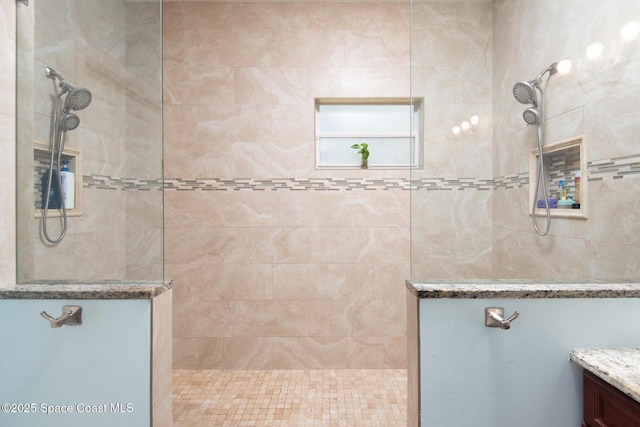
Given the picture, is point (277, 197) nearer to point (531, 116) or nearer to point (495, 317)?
point (531, 116)

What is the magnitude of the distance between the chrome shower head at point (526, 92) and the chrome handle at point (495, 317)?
92 cm

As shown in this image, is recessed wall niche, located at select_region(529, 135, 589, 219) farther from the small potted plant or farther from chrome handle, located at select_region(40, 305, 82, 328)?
chrome handle, located at select_region(40, 305, 82, 328)

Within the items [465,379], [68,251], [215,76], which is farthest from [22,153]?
[465,379]

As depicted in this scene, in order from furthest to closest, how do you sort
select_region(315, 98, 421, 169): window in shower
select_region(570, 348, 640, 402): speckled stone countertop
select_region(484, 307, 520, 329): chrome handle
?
1. select_region(315, 98, 421, 169): window in shower
2. select_region(484, 307, 520, 329): chrome handle
3. select_region(570, 348, 640, 402): speckled stone countertop

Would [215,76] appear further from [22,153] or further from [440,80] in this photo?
[440,80]

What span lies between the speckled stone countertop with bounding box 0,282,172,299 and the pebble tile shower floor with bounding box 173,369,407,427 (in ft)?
3.86

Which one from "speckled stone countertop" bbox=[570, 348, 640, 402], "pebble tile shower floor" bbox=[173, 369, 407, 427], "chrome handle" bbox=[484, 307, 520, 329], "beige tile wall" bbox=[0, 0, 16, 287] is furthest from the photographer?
"pebble tile shower floor" bbox=[173, 369, 407, 427]

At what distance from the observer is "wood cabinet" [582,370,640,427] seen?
104 cm

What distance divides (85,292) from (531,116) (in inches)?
74.9

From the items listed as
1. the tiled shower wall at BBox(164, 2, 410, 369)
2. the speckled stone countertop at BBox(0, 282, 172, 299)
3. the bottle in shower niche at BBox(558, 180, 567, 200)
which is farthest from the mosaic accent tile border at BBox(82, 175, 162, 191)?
the bottle in shower niche at BBox(558, 180, 567, 200)

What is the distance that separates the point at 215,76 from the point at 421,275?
2.14 metres

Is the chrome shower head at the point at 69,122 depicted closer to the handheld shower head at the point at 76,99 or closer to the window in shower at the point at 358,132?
the handheld shower head at the point at 76,99

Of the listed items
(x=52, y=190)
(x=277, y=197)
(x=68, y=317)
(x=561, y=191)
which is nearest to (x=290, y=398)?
Answer: (x=277, y=197)

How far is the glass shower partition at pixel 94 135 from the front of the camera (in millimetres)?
1470
